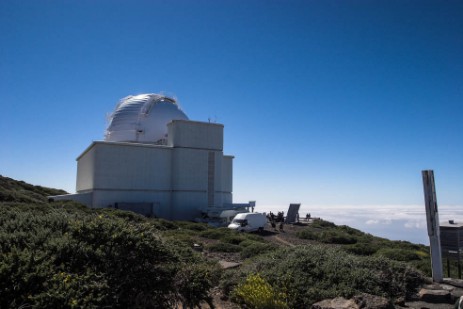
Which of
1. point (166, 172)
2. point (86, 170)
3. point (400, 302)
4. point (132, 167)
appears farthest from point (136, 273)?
point (86, 170)

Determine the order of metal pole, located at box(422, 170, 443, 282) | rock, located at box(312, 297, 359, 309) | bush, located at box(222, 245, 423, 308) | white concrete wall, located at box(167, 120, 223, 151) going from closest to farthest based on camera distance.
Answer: rock, located at box(312, 297, 359, 309), bush, located at box(222, 245, 423, 308), metal pole, located at box(422, 170, 443, 282), white concrete wall, located at box(167, 120, 223, 151)

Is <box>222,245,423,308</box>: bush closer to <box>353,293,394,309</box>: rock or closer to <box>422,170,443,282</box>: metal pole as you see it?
<box>353,293,394,309</box>: rock

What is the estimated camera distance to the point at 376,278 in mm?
7094

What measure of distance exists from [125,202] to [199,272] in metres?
29.9

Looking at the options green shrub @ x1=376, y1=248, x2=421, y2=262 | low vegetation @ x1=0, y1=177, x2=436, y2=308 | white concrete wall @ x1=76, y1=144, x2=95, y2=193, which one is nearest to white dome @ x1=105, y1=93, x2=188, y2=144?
white concrete wall @ x1=76, y1=144, x2=95, y2=193

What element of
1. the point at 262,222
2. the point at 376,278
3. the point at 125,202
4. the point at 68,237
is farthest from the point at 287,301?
the point at 125,202

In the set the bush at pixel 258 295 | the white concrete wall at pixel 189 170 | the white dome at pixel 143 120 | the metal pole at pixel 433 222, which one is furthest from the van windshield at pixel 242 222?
the bush at pixel 258 295

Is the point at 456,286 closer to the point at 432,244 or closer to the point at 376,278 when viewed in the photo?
the point at 432,244

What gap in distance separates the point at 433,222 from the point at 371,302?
13.2 feet

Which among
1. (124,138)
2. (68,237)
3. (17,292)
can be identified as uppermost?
(124,138)

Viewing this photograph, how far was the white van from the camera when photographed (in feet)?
83.7

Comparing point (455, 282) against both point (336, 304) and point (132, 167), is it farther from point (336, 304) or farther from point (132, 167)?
point (132, 167)

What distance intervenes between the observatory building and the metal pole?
26.8 m

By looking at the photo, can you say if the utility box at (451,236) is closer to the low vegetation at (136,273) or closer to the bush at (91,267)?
the low vegetation at (136,273)
